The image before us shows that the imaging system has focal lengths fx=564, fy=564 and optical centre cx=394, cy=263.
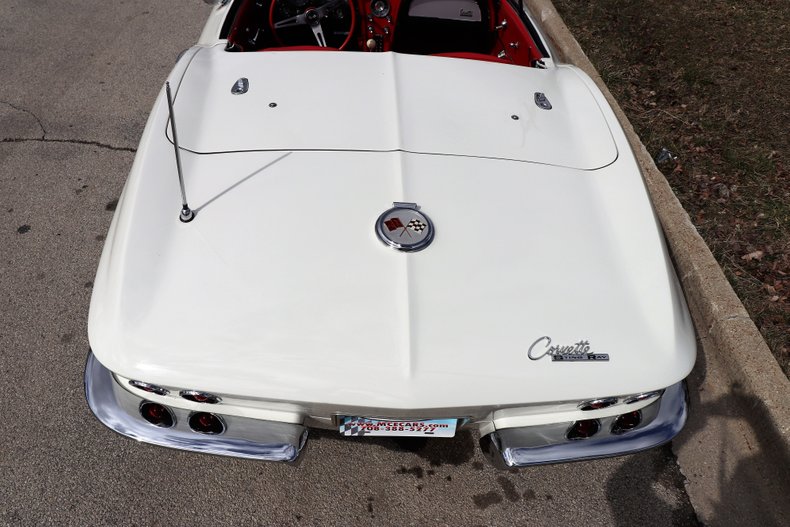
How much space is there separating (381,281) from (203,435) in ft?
2.72

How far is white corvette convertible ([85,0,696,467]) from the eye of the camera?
1.76 m

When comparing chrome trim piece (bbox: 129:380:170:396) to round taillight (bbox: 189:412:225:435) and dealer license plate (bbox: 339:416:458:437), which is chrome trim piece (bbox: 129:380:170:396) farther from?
dealer license plate (bbox: 339:416:458:437)

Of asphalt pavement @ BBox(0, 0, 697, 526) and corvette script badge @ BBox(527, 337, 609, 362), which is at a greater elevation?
corvette script badge @ BBox(527, 337, 609, 362)

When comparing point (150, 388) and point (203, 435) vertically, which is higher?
point (150, 388)

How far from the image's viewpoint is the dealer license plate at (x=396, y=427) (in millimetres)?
1897

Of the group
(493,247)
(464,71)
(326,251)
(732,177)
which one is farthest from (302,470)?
(732,177)

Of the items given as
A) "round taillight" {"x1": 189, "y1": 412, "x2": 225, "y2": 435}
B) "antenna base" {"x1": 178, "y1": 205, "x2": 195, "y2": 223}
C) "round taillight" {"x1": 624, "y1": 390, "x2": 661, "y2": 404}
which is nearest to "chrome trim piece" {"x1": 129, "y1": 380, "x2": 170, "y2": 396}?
"round taillight" {"x1": 189, "y1": 412, "x2": 225, "y2": 435}

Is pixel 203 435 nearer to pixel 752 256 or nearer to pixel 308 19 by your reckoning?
pixel 308 19

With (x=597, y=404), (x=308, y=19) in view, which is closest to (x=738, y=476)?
(x=597, y=404)

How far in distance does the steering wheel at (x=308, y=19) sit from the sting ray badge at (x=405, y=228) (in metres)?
1.57

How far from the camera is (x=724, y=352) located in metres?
2.82

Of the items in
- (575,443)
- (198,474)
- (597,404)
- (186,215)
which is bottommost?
(198,474)

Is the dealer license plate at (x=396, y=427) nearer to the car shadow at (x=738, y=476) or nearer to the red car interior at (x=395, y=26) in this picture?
the car shadow at (x=738, y=476)

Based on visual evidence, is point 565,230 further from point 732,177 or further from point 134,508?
point 732,177
